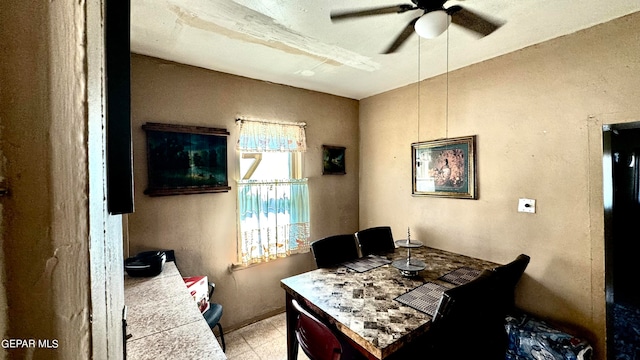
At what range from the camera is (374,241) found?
8.25 feet

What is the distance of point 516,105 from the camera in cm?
213

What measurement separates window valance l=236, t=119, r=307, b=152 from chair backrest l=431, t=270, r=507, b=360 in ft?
6.78

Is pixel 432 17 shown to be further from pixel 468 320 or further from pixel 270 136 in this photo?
pixel 270 136

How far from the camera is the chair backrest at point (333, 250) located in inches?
82.4

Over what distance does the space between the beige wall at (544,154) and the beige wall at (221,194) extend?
3.82 ft

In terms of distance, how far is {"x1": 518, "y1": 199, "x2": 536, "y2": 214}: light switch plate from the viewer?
204 cm

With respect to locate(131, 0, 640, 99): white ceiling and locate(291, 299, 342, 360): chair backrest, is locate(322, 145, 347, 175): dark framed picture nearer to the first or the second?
locate(131, 0, 640, 99): white ceiling

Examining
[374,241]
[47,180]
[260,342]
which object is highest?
[47,180]

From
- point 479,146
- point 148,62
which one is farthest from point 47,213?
point 479,146

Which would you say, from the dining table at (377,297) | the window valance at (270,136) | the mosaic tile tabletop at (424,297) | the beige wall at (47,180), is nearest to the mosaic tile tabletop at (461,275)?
the dining table at (377,297)

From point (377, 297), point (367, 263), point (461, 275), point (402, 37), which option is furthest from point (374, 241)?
point (402, 37)

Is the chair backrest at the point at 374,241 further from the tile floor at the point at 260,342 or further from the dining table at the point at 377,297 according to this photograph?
the tile floor at the point at 260,342

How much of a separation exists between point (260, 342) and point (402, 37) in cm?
278

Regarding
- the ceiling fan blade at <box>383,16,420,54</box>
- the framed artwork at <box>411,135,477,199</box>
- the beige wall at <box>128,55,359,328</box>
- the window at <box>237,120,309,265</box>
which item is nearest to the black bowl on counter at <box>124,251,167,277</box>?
the beige wall at <box>128,55,359,328</box>
